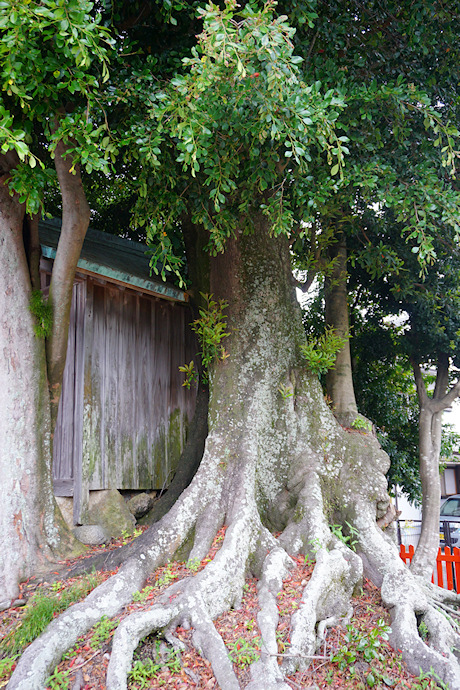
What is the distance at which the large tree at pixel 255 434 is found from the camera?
12.2 feet

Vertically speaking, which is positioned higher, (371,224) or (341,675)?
(371,224)

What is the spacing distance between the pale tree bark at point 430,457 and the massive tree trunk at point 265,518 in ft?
11.1

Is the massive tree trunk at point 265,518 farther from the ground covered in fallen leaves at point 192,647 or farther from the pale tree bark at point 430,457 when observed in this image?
the pale tree bark at point 430,457

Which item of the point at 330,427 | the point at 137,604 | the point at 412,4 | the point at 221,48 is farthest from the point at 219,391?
the point at 412,4

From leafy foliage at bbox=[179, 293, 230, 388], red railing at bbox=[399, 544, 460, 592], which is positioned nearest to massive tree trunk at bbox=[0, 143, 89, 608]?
leafy foliage at bbox=[179, 293, 230, 388]

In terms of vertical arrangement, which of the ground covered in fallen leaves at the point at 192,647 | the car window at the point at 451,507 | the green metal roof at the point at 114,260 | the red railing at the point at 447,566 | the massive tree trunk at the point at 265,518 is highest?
the green metal roof at the point at 114,260

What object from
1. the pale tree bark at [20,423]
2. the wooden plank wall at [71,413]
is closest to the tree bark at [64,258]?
the pale tree bark at [20,423]

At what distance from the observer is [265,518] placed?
17.9 ft

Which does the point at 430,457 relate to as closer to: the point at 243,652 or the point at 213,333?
the point at 213,333

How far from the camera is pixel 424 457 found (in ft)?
29.5

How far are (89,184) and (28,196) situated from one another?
4.38m

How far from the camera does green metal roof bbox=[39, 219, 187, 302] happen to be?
6203mm

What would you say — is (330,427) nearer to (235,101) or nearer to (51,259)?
(235,101)

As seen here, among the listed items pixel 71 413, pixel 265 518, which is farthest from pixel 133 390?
pixel 265 518
